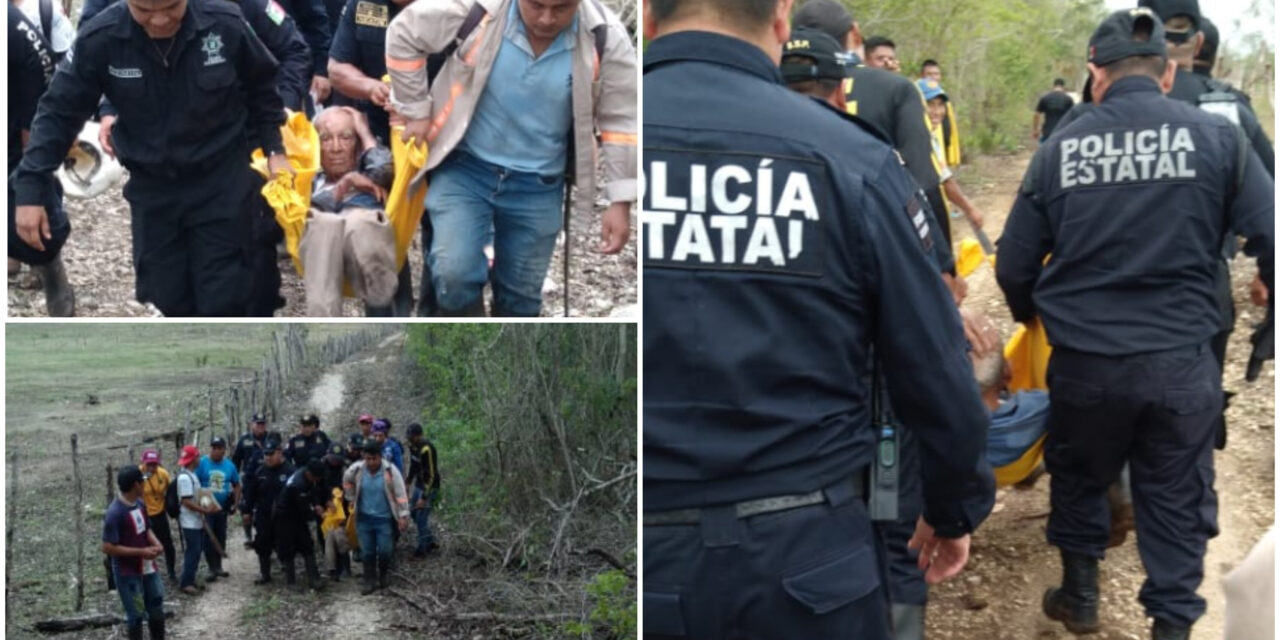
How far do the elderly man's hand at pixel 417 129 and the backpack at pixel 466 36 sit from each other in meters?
0.12

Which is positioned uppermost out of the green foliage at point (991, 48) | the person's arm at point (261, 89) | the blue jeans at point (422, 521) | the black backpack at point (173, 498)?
the green foliage at point (991, 48)

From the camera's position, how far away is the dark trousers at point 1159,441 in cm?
458

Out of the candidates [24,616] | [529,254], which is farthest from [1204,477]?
[24,616]

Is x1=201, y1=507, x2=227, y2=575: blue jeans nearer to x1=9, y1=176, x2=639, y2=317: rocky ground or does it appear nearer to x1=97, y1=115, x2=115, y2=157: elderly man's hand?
x1=9, y1=176, x2=639, y2=317: rocky ground

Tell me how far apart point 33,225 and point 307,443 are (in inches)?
31.7

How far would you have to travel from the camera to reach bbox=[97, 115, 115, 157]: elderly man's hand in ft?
12.1

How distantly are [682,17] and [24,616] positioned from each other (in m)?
1.48

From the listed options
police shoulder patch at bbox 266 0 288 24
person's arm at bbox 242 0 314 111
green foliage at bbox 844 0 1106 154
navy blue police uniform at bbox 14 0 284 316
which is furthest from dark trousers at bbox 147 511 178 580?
green foliage at bbox 844 0 1106 154

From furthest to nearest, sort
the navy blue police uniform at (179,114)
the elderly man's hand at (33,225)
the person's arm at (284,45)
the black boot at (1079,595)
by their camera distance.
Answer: the black boot at (1079,595)
the person's arm at (284,45)
the navy blue police uniform at (179,114)
the elderly man's hand at (33,225)

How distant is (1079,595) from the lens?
4.97 metres

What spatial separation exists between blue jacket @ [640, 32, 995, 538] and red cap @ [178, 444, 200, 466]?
0.75 meters

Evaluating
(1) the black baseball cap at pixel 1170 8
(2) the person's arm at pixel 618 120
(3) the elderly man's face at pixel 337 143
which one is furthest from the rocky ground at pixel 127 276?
(1) the black baseball cap at pixel 1170 8

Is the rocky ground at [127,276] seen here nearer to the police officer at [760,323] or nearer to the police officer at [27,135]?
the police officer at [27,135]

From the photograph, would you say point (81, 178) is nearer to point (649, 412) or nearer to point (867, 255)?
point (649, 412)
